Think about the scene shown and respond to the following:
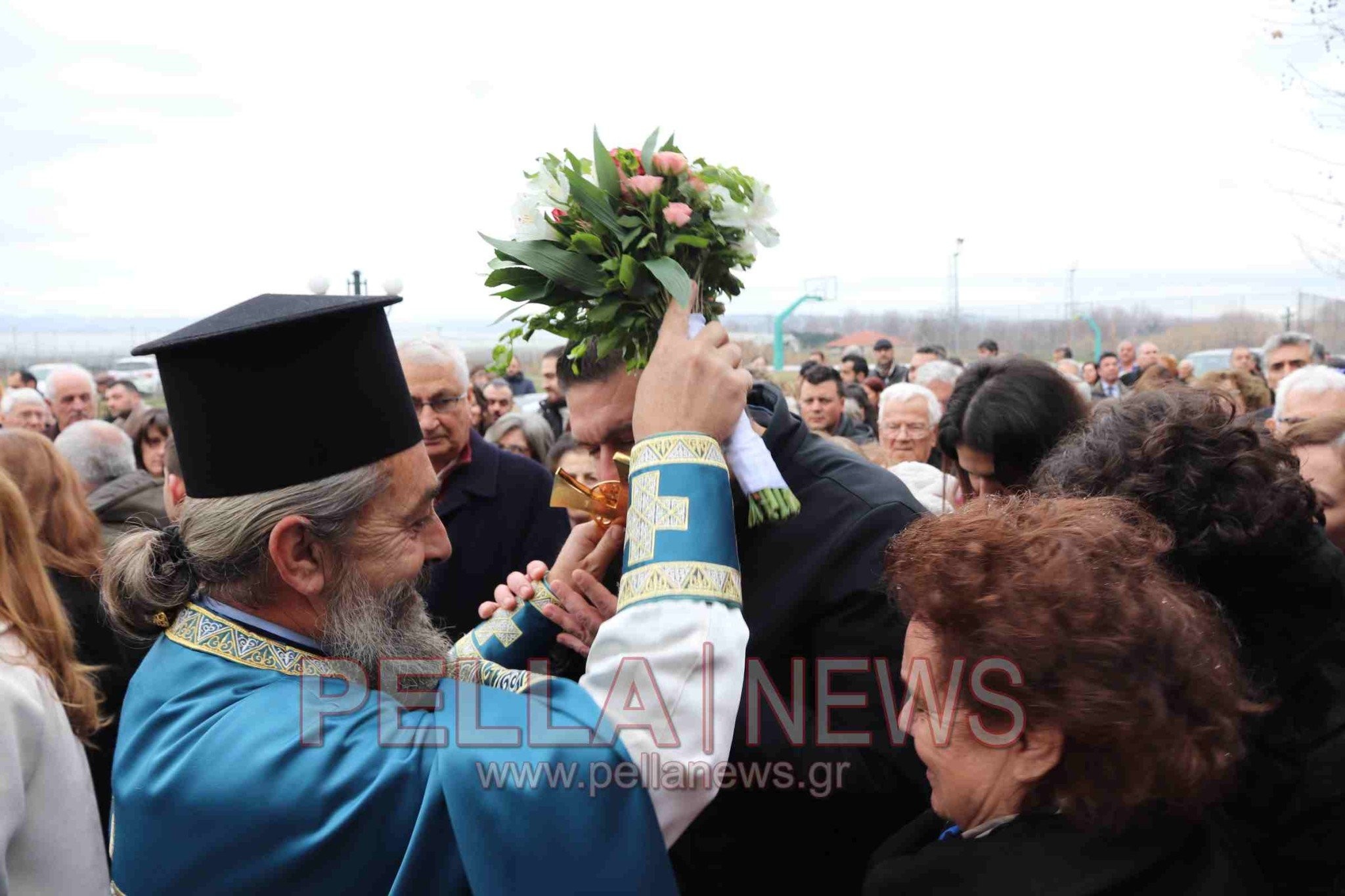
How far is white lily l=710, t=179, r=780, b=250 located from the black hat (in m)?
0.78

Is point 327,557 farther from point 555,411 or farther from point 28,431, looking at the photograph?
point 555,411

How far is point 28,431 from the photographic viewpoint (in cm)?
387

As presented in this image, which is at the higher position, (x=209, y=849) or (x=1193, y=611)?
(x=1193, y=611)

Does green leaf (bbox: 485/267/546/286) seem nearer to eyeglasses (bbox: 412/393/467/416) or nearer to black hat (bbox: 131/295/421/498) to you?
black hat (bbox: 131/295/421/498)

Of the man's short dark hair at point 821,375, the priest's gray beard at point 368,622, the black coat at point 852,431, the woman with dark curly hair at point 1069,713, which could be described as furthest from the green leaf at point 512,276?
the black coat at point 852,431

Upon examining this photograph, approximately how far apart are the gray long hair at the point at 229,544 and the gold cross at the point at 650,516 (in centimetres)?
49

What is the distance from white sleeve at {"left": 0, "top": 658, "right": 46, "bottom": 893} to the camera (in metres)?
2.35

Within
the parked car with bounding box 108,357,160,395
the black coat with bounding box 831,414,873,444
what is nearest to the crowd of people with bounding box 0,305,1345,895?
the black coat with bounding box 831,414,873,444

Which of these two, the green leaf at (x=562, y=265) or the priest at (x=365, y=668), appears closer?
the priest at (x=365, y=668)

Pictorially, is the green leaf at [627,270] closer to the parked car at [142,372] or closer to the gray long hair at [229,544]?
the gray long hair at [229,544]

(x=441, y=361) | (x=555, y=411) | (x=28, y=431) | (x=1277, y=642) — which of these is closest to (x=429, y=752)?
(x=1277, y=642)

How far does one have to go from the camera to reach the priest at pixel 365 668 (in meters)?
Answer: 1.73

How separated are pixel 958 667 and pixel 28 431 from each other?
3485 mm

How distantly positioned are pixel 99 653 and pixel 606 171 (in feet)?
8.02
